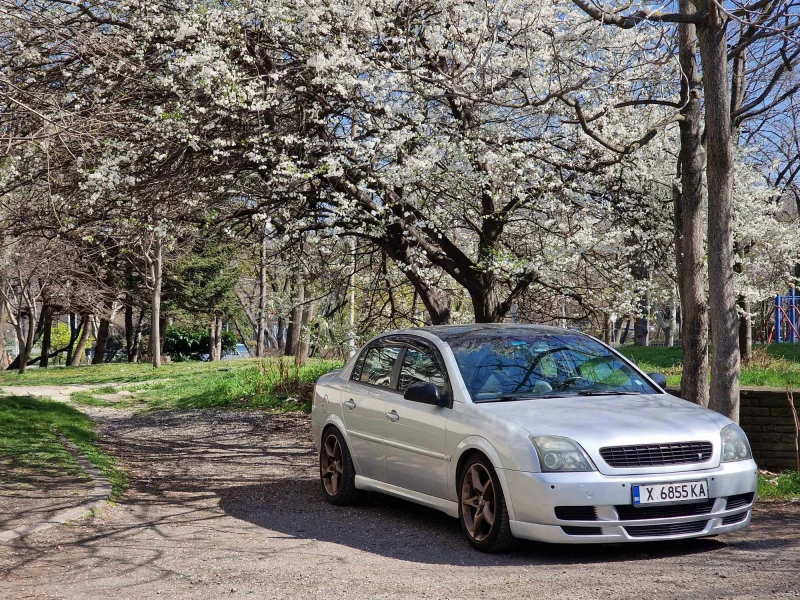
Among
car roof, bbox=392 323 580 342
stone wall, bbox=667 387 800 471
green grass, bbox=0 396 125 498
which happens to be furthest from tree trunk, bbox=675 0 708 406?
green grass, bbox=0 396 125 498

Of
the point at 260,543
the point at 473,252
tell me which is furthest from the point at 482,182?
the point at 260,543

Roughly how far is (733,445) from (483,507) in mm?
1726

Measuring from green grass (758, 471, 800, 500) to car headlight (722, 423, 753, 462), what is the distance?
2.27 metres

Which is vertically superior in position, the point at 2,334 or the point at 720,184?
the point at 720,184

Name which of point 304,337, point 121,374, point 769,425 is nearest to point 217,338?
point 121,374

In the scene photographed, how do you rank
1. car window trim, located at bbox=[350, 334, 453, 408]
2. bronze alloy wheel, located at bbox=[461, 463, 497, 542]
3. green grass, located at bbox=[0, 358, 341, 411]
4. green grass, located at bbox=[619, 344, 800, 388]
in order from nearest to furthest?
bronze alloy wheel, located at bbox=[461, 463, 497, 542], car window trim, located at bbox=[350, 334, 453, 408], green grass, located at bbox=[619, 344, 800, 388], green grass, located at bbox=[0, 358, 341, 411]

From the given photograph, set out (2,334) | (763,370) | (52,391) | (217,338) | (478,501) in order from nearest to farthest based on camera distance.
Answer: (478,501) → (763,370) → (52,391) → (2,334) → (217,338)

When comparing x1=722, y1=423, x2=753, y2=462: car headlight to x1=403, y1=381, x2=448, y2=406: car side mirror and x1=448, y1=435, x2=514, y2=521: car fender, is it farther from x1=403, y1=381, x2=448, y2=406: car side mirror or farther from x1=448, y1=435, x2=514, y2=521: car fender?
x1=403, y1=381, x2=448, y2=406: car side mirror

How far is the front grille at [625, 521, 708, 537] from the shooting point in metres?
6.12

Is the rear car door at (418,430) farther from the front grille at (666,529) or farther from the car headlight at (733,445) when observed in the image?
the car headlight at (733,445)

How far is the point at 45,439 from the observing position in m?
12.9

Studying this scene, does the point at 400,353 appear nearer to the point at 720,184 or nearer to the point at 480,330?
the point at 480,330

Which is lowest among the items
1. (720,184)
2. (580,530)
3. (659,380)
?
(580,530)

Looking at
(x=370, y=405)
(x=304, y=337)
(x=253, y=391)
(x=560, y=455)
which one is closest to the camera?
(x=560, y=455)
